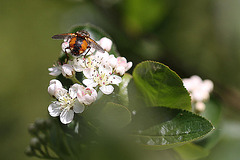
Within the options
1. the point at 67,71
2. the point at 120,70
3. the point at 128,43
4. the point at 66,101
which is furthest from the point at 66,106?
the point at 128,43

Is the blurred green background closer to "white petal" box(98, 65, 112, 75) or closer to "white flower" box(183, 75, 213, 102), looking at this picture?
"white flower" box(183, 75, 213, 102)

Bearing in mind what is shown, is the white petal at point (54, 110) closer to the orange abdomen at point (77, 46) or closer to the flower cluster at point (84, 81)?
the flower cluster at point (84, 81)

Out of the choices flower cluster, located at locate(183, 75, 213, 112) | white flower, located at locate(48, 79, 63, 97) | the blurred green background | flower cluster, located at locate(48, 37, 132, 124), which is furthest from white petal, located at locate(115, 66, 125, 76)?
the blurred green background

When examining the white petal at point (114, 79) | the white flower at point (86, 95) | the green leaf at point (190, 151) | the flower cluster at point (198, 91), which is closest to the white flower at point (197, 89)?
the flower cluster at point (198, 91)

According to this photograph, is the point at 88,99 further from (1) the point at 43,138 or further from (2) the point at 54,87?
(1) the point at 43,138

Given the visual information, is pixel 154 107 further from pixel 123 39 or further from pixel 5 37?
pixel 5 37

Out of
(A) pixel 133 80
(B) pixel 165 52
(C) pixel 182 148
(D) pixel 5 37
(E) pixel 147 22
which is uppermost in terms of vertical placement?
(E) pixel 147 22

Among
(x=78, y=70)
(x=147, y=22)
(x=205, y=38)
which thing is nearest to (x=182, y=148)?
(x=78, y=70)
